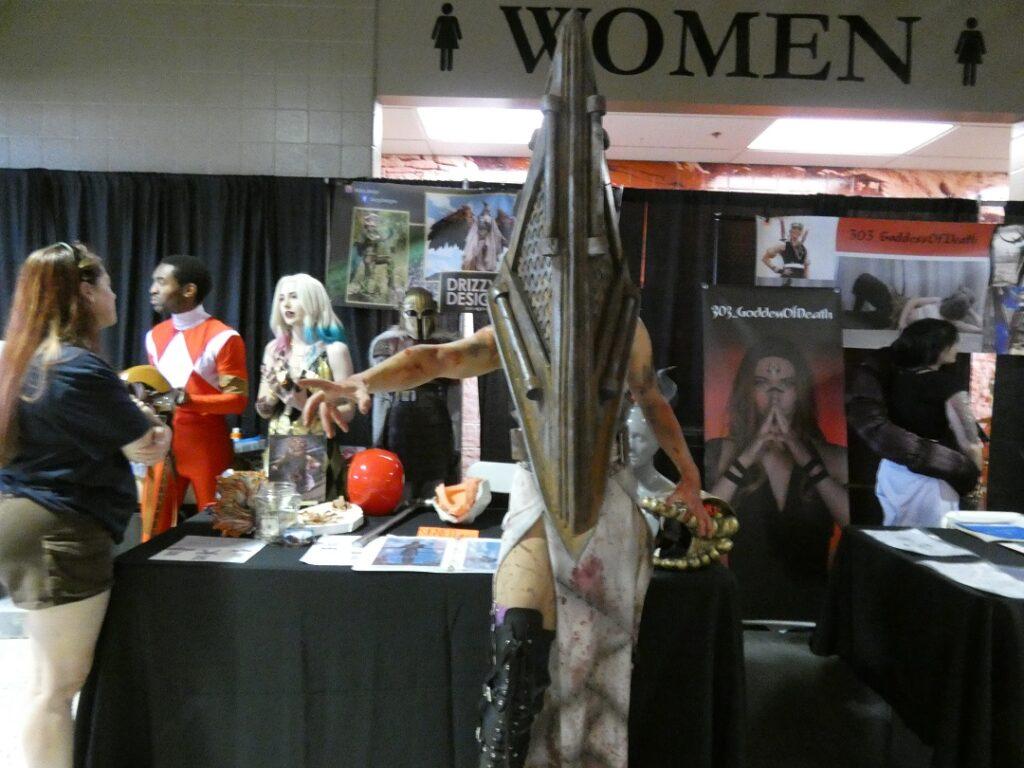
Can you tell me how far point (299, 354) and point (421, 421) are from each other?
2.02 ft

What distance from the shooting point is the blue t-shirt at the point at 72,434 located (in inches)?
64.8

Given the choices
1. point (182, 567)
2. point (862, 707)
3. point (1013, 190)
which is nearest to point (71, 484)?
point (182, 567)

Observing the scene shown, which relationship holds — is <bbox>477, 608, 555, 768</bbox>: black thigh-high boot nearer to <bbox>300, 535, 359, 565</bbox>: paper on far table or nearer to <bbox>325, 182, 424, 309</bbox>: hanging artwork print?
<bbox>300, 535, 359, 565</bbox>: paper on far table

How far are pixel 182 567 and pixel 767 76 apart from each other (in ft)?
13.2

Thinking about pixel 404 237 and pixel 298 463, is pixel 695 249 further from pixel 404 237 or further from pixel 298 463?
pixel 298 463

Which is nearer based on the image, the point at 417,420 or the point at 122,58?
the point at 417,420

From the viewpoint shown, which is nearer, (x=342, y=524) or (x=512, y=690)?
(x=512, y=690)

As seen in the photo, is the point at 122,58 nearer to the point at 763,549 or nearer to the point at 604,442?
the point at 604,442

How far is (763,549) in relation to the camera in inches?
141

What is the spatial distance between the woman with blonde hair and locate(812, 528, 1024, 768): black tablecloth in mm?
2080

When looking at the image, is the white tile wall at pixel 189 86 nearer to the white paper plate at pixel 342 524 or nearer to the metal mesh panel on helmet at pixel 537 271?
the white paper plate at pixel 342 524

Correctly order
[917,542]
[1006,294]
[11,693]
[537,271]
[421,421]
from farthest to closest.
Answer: [1006,294]
[421,421]
[11,693]
[917,542]
[537,271]

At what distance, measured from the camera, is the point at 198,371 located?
292 cm

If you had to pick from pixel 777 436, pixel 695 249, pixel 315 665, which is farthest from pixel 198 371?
pixel 777 436
